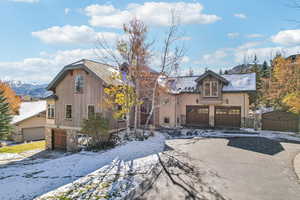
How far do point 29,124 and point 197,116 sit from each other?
27.4m

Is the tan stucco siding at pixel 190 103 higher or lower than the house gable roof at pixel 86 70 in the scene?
lower

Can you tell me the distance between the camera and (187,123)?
861 inches

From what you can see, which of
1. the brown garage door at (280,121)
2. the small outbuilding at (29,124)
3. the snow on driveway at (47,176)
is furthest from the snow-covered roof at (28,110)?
the brown garage door at (280,121)

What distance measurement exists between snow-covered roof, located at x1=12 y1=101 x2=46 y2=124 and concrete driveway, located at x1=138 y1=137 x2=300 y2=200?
28632 millimetres

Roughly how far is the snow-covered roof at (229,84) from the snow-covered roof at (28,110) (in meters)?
24.5

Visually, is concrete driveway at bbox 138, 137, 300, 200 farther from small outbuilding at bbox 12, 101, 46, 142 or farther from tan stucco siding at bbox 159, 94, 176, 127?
small outbuilding at bbox 12, 101, 46, 142

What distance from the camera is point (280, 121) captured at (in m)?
18.5

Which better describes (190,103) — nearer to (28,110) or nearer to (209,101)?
(209,101)

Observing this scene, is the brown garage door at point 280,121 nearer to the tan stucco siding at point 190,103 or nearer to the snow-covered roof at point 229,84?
the tan stucco siding at point 190,103

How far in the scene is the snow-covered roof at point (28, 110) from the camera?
30094mm

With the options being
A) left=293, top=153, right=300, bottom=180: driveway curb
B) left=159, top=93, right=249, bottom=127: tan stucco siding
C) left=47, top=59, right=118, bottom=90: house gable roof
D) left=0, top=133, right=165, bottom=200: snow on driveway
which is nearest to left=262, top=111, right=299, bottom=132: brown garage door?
left=159, top=93, right=249, bottom=127: tan stucco siding

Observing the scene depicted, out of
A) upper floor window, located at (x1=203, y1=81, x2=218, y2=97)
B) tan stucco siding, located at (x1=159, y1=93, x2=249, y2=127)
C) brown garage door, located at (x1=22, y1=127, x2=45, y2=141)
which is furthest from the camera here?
brown garage door, located at (x1=22, y1=127, x2=45, y2=141)

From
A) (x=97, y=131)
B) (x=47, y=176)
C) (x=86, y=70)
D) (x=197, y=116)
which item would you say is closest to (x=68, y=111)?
(x=86, y=70)

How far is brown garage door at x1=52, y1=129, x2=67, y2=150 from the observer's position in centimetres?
1966
